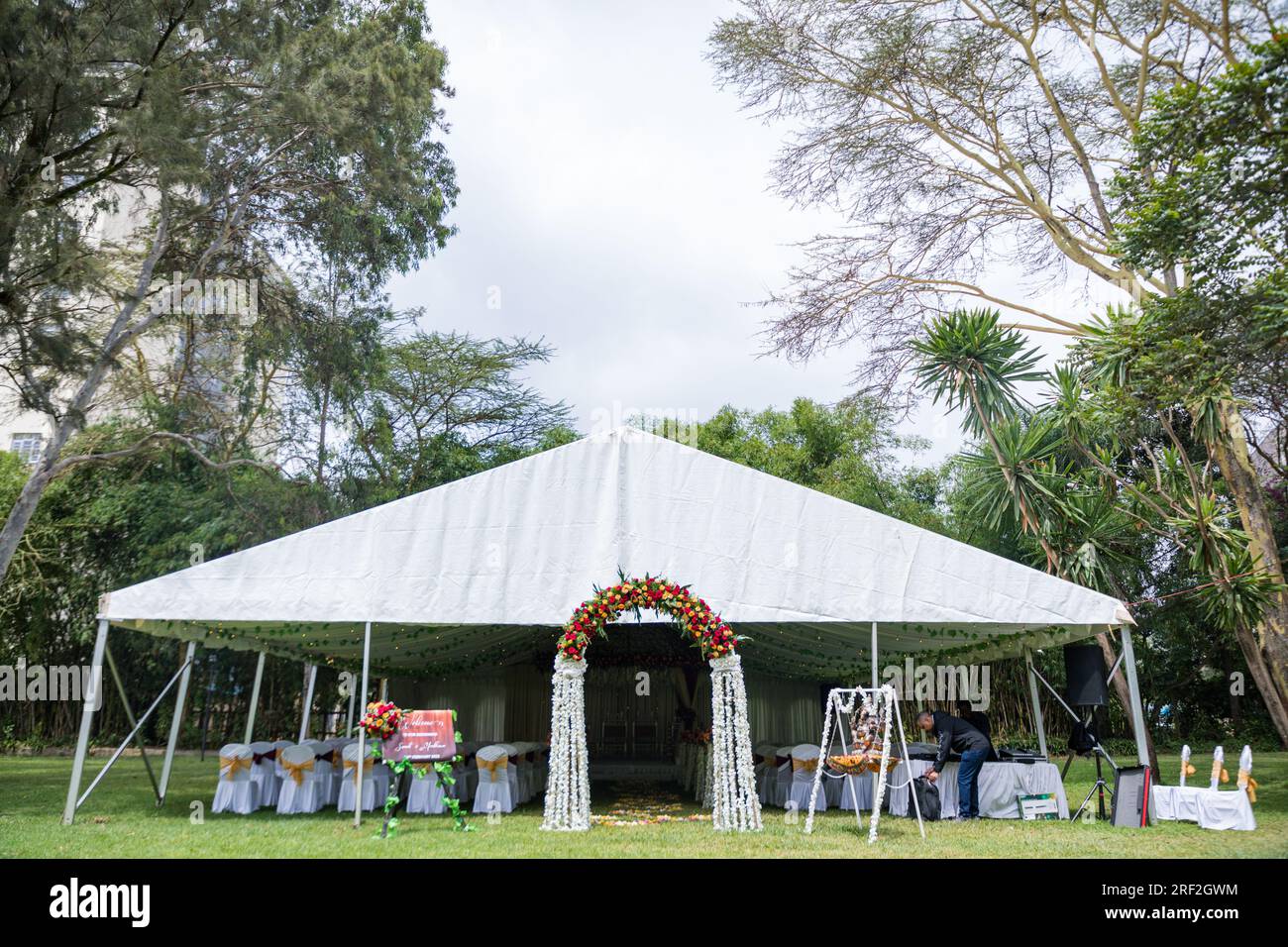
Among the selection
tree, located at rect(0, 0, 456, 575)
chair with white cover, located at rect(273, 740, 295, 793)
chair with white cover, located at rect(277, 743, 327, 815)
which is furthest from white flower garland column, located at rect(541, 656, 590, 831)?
tree, located at rect(0, 0, 456, 575)

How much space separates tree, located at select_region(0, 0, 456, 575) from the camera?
967 centimetres

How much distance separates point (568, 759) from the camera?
818 centimetres

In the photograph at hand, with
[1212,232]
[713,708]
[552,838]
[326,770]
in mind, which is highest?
[1212,232]

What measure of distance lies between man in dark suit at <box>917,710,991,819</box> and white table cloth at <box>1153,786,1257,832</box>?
160cm

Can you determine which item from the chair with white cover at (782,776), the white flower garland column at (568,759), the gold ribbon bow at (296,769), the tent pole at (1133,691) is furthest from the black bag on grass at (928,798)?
the gold ribbon bow at (296,769)

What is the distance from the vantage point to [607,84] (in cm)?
1412

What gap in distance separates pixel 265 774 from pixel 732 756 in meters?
5.31

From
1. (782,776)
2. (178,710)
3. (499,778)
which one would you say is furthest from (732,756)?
(178,710)

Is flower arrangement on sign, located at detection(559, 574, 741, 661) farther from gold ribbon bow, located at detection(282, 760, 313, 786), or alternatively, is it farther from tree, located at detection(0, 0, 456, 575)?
tree, located at detection(0, 0, 456, 575)

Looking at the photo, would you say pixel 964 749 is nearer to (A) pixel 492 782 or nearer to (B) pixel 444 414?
(A) pixel 492 782

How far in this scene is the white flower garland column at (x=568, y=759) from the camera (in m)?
8.08

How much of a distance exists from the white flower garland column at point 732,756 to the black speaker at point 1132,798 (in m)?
3.48
